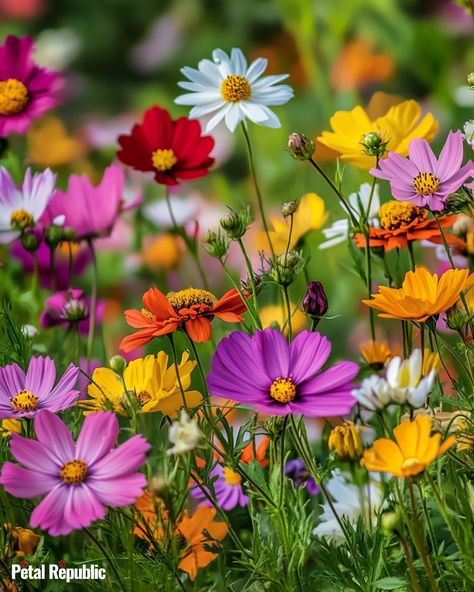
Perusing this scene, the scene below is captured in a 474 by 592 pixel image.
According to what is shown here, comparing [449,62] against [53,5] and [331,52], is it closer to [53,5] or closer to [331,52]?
[331,52]

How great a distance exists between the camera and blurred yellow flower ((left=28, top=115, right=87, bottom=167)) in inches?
65.0

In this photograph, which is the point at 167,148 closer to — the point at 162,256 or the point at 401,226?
the point at 401,226

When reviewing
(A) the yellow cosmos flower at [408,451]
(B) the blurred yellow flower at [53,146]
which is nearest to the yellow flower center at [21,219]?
(A) the yellow cosmos flower at [408,451]

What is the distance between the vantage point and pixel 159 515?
0.51 meters

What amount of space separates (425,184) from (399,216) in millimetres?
75

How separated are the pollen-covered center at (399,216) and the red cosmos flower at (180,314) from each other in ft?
0.39

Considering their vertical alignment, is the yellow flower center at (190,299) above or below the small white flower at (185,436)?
above

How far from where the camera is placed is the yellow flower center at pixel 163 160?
28.7 inches

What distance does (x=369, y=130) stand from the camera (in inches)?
26.6

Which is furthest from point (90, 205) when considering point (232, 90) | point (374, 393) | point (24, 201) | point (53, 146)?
point (53, 146)

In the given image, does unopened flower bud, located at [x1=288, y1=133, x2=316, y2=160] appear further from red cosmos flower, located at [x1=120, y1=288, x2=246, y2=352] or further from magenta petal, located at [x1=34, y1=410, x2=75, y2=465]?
magenta petal, located at [x1=34, y1=410, x2=75, y2=465]

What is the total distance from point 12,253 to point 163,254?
0.79 feet

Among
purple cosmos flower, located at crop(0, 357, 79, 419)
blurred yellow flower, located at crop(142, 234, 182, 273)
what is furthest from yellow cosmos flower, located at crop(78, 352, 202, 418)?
blurred yellow flower, located at crop(142, 234, 182, 273)

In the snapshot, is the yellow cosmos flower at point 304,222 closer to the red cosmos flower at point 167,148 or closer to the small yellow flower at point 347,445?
the red cosmos flower at point 167,148
